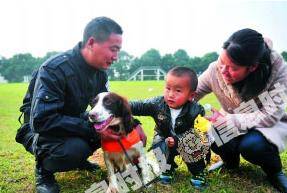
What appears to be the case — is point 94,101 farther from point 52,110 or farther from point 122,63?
point 122,63

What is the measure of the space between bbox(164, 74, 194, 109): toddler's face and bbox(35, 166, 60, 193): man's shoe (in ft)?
5.47

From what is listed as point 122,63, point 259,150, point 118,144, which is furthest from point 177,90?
point 122,63

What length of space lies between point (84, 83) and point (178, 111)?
120 cm

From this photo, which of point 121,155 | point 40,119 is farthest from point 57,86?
point 121,155

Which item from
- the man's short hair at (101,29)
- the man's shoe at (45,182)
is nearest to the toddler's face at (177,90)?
the man's short hair at (101,29)

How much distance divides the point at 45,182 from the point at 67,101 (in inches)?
38.4

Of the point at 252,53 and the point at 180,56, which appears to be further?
the point at 180,56

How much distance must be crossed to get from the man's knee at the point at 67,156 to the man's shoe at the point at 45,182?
0.14 m

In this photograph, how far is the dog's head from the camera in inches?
177

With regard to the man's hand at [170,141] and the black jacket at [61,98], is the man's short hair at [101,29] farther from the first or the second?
the man's hand at [170,141]

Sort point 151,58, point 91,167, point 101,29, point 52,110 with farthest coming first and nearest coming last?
1. point 151,58
2. point 91,167
3. point 101,29
4. point 52,110

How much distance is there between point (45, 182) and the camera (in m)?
4.66

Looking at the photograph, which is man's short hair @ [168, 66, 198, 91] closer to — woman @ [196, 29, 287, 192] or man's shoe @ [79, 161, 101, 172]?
woman @ [196, 29, 287, 192]

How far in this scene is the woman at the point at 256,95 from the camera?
14.9ft
